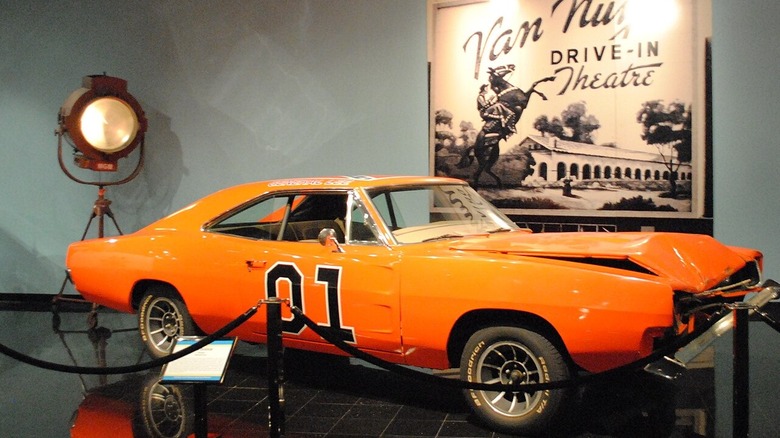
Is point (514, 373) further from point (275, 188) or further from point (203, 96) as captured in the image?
point (203, 96)

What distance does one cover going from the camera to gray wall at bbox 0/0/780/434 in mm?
6797

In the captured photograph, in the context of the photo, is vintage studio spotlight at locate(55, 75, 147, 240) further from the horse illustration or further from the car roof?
the horse illustration

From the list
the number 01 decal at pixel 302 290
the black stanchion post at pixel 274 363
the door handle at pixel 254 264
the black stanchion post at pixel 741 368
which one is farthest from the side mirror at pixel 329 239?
the black stanchion post at pixel 741 368

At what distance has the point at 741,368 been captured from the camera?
2969 millimetres

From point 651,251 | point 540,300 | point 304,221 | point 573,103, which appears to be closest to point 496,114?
point 573,103

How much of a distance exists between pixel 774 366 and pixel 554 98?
110 inches

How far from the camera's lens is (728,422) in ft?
12.0

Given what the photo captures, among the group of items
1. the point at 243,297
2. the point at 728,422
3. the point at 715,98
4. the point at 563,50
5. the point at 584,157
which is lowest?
the point at 728,422

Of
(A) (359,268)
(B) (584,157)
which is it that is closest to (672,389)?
(A) (359,268)

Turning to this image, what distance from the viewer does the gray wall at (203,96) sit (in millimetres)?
6797

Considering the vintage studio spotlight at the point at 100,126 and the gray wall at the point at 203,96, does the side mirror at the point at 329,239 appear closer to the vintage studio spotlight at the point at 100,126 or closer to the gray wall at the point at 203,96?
the gray wall at the point at 203,96

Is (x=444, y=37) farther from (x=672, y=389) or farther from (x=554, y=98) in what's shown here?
(x=672, y=389)

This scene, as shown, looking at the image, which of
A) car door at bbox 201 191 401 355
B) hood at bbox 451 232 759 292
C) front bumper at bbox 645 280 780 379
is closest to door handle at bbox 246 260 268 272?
car door at bbox 201 191 401 355

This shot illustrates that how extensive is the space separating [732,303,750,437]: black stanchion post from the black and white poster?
3111mm
